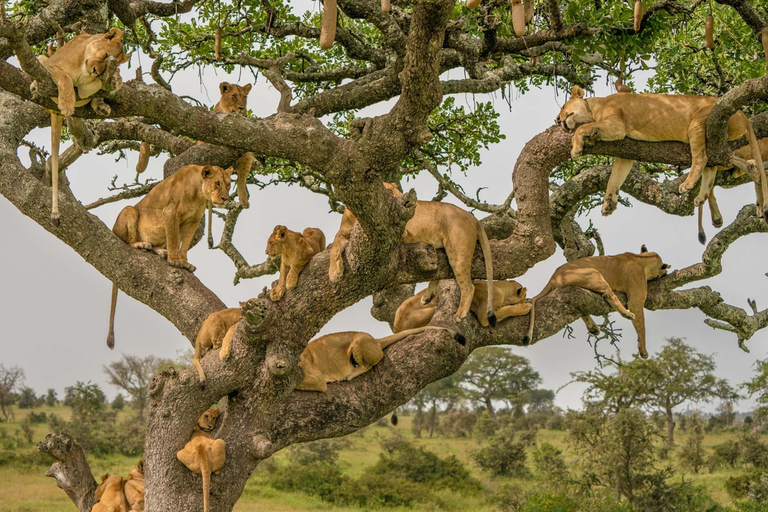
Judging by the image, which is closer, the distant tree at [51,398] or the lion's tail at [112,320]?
the lion's tail at [112,320]

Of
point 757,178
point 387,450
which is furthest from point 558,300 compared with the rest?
point 387,450

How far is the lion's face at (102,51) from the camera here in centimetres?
553

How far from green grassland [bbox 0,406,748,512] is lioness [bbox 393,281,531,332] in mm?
10398

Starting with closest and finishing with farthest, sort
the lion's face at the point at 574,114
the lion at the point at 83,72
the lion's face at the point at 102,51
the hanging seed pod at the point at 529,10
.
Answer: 1. the hanging seed pod at the point at 529,10
2. the lion at the point at 83,72
3. the lion's face at the point at 102,51
4. the lion's face at the point at 574,114

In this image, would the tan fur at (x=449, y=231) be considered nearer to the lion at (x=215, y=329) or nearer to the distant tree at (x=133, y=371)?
the lion at (x=215, y=329)

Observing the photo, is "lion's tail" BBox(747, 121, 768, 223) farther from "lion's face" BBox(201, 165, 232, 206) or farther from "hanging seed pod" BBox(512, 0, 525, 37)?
"lion's face" BBox(201, 165, 232, 206)

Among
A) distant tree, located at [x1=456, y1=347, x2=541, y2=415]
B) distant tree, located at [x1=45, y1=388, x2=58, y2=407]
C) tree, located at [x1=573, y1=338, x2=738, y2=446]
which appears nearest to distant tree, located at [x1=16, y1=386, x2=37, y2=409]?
distant tree, located at [x1=45, y1=388, x2=58, y2=407]

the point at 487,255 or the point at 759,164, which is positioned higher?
the point at 759,164

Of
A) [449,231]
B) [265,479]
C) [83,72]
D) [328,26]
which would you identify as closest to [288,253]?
[449,231]

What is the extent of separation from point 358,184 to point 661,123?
2593 millimetres

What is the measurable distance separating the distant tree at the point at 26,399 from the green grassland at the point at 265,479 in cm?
714

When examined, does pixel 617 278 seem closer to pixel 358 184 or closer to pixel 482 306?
pixel 482 306

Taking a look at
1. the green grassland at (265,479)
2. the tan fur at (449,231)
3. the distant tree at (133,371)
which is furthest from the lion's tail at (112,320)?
the distant tree at (133,371)

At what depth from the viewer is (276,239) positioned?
591 centimetres
